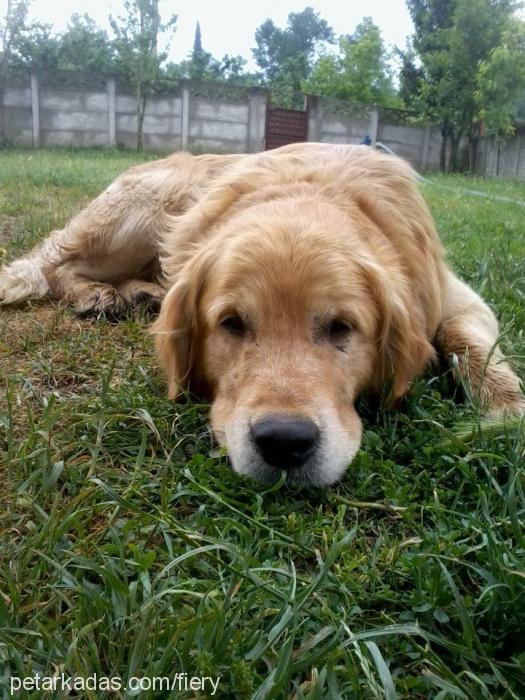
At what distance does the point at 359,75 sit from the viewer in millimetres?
37812

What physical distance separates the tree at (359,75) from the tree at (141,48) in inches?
524

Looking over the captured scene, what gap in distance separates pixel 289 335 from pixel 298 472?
22.3 inches

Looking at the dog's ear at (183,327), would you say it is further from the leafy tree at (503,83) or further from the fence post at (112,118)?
the leafy tree at (503,83)

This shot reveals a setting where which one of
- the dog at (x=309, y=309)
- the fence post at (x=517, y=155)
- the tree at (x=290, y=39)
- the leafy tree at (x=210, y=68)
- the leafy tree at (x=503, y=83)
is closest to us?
the dog at (x=309, y=309)

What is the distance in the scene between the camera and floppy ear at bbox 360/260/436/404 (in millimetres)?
2713

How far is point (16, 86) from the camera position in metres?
22.6

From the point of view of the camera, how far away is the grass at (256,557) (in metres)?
1.35

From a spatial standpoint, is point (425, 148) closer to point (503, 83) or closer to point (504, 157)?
point (504, 157)

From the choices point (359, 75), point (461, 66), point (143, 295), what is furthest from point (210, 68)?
point (143, 295)

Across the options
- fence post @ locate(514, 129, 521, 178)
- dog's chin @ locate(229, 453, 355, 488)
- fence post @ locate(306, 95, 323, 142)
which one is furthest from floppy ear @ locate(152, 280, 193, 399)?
fence post @ locate(514, 129, 521, 178)

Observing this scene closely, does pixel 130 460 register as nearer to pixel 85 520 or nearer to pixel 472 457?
pixel 85 520

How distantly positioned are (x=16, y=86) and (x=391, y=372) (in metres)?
23.7

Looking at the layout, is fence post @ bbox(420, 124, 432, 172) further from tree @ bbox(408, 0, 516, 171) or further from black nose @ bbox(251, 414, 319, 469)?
black nose @ bbox(251, 414, 319, 469)

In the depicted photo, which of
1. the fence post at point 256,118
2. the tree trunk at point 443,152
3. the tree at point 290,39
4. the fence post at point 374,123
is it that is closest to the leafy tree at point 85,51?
the fence post at point 256,118
